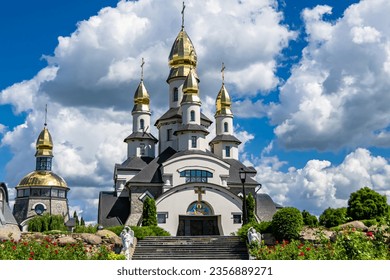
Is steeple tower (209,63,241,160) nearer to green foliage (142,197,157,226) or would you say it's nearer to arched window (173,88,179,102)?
arched window (173,88,179,102)

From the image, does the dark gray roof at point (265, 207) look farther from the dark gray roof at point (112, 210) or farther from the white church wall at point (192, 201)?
the dark gray roof at point (112, 210)

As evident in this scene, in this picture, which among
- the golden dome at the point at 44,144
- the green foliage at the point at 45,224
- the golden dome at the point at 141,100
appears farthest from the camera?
the golden dome at the point at 44,144

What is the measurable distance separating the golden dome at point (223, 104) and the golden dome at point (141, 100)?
651 cm

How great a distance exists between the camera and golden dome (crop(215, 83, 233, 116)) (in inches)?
1937

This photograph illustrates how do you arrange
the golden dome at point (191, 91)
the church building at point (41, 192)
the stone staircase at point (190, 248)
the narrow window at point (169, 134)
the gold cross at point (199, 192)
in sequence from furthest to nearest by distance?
the church building at point (41, 192) < the narrow window at point (169, 134) < the golden dome at point (191, 91) < the gold cross at point (199, 192) < the stone staircase at point (190, 248)

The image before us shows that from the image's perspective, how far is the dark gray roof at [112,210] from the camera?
133 ft

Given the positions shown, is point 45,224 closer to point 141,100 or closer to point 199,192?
point 141,100

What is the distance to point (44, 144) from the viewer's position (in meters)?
65.4

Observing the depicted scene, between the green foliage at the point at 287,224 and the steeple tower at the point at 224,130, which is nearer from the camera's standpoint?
the green foliage at the point at 287,224

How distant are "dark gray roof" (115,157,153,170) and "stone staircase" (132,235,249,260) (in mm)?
20241

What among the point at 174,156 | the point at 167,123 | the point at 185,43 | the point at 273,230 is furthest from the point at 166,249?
the point at 185,43

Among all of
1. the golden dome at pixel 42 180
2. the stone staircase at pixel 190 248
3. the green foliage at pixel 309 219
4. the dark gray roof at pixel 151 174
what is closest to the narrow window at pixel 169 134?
the dark gray roof at pixel 151 174

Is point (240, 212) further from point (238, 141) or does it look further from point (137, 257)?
point (137, 257)
